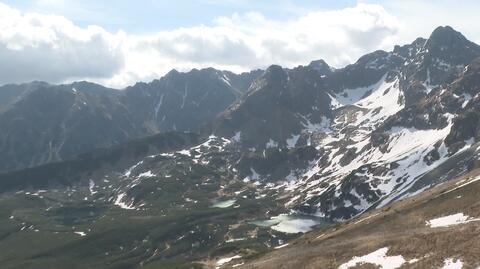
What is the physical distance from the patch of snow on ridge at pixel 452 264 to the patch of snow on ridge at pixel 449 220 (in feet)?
60.6

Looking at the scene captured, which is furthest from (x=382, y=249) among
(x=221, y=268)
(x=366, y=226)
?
(x=221, y=268)

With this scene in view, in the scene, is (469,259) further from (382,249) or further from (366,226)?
(366,226)

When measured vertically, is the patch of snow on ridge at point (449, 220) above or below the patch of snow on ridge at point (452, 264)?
below

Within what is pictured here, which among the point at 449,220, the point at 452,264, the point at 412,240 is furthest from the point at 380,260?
the point at 449,220

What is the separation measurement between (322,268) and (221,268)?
38409 millimetres

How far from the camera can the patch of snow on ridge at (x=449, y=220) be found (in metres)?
71.8

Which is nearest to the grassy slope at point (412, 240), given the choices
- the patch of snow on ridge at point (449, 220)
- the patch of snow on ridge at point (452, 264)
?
the patch of snow on ridge at point (452, 264)

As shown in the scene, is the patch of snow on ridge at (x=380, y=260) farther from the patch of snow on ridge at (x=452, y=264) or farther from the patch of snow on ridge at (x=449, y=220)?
the patch of snow on ridge at (x=449, y=220)

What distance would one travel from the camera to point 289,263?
79.1 metres

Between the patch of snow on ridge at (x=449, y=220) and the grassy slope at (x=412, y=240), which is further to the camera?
→ the patch of snow on ridge at (x=449, y=220)

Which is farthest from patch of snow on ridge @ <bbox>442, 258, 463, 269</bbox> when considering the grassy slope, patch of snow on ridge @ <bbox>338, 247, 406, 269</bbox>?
patch of snow on ridge @ <bbox>338, 247, 406, 269</bbox>

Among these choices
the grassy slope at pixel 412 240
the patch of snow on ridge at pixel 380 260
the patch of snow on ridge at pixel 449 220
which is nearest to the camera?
the grassy slope at pixel 412 240

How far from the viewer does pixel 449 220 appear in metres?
75.7

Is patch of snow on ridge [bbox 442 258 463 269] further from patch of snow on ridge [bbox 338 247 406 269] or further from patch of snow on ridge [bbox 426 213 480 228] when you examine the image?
patch of snow on ridge [bbox 426 213 480 228]
